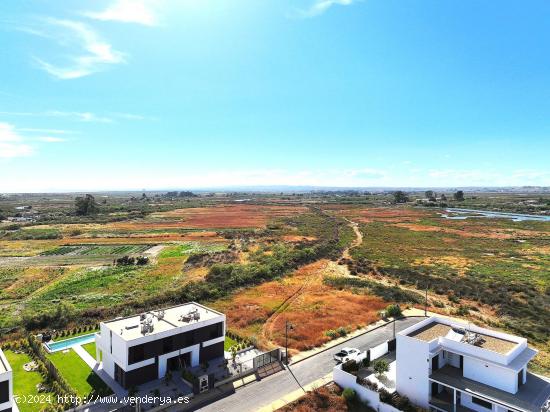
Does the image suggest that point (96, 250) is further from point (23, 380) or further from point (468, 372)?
point (468, 372)

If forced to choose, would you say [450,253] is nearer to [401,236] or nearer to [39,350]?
[401,236]

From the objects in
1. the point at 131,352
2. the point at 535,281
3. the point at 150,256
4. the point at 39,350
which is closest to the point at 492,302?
the point at 535,281

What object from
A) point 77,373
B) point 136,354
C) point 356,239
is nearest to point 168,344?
point 136,354

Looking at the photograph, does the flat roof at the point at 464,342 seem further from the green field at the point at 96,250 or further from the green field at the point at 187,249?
the green field at the point at 96,250

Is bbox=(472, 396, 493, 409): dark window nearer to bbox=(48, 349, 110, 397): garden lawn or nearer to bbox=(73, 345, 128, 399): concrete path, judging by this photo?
bbox=(73, 345, 128, 399): concrete path

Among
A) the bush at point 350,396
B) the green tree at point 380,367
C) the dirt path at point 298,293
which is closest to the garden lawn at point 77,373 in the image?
A: the dirt path at point 298,293

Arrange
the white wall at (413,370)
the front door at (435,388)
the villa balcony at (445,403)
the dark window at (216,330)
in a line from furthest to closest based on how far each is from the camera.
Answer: the dark window at (216,330) < the front door at (435,388) < the white wall at (413,370) < the villa balcony at (445,403)
